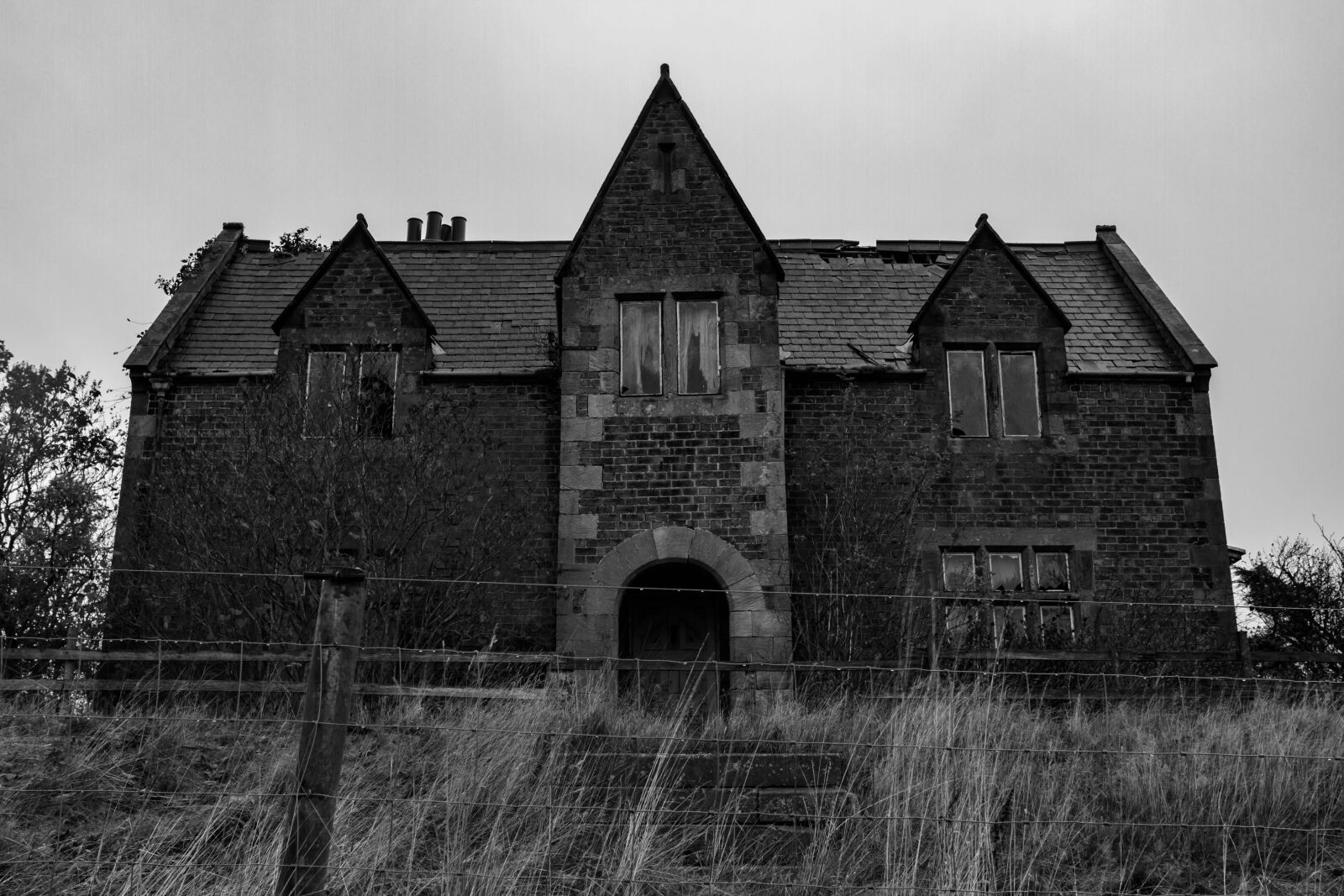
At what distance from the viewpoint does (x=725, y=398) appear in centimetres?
1520

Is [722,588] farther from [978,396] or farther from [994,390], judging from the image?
[994,390]

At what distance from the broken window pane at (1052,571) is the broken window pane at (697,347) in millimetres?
4799

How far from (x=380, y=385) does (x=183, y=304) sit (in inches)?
141

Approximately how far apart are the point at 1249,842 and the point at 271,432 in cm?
984

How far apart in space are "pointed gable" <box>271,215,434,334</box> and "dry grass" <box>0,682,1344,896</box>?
351 inches

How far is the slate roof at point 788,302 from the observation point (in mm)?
17578

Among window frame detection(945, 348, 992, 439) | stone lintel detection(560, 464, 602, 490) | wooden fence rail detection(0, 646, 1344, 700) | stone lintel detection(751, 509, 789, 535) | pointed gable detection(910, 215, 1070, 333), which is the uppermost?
pointed gable detection(910, 215, 1070, 333)

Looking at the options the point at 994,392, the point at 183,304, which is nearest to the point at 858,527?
the point at 994,392

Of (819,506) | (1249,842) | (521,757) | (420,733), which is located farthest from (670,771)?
(819,506)

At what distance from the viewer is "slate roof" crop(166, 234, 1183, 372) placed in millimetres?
17578

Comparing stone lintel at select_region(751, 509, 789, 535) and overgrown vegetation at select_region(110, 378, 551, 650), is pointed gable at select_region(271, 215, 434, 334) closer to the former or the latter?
overgrown vegetation at select_region(110, 378, 551, 650)

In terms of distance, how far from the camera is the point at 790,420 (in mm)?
16781

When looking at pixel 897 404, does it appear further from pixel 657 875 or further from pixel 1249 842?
pixel 657 875

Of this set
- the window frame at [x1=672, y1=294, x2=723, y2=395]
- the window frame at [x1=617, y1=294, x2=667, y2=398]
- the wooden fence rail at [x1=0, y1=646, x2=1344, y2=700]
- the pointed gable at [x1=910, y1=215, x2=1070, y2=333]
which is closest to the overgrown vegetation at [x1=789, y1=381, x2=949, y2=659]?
the wooden fence rail at [x1=0, y1=646, x2=1344, y2=700]
